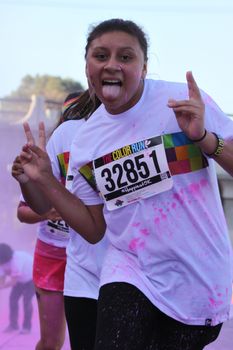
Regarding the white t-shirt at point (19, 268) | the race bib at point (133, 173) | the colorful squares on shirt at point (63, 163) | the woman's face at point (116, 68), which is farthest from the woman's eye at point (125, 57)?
the white t-shirt at point (19, 268)

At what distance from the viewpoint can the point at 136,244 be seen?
1.91 m

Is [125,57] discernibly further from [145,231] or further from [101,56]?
[145,231]

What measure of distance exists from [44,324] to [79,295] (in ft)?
2.18

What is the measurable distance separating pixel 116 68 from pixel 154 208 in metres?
0.40

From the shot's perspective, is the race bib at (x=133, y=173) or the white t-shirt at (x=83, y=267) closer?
the race bib at (x=133, y=173)

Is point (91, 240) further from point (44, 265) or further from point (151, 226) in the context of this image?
point (44, 265)

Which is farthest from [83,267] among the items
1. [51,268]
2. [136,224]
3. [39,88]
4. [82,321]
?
[39,88]

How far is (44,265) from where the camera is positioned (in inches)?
120

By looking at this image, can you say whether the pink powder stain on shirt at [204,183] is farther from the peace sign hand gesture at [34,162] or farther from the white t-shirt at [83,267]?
the white t-shirt at [83,267]

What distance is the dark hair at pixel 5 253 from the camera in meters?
4.66

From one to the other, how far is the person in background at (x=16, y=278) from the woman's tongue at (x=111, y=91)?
109 inches

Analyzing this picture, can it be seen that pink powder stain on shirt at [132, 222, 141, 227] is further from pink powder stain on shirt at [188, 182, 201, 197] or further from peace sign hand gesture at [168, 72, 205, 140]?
peace sign hand gesture at [168, 72, 205, 140]

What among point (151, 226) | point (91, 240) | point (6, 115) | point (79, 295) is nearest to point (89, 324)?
point (79, 295)

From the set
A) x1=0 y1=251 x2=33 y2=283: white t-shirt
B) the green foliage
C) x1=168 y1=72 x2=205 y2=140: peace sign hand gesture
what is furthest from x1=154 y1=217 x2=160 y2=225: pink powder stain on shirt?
the green foliage
